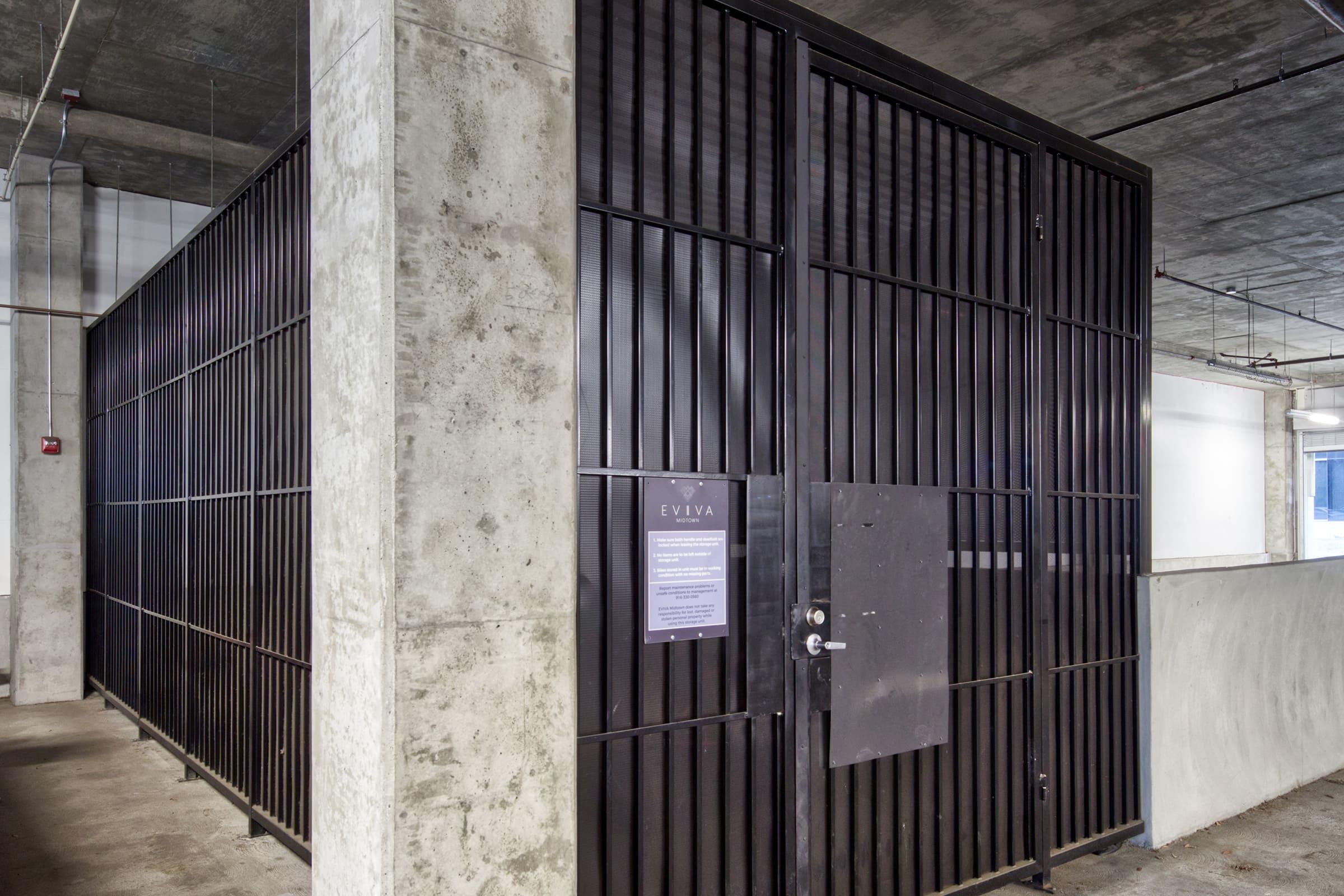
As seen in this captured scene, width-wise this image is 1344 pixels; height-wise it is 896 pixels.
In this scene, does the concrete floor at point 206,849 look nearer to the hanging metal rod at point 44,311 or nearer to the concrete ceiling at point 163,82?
the hanging metal rod at point 44,311

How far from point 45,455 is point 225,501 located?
5571 millimetres

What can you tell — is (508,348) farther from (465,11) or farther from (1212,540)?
(1212,540)

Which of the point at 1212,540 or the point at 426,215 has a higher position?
the point at 426,215

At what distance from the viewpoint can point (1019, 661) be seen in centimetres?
511

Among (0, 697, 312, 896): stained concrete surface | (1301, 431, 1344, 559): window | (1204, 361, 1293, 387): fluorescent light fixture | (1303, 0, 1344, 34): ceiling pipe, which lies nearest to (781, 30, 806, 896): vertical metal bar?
(1303, 0, 1344, 34): ceiling pipe

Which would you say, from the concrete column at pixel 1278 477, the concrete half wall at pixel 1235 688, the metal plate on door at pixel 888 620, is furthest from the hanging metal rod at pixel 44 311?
the concrete column at pixel 1278 477

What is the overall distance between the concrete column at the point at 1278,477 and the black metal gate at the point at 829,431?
22.4 meters

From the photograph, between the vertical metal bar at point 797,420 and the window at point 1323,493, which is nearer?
the vertical metal bar at point 797,420

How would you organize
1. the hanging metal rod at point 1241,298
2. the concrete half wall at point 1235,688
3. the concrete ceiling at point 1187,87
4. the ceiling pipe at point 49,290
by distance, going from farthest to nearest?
the hanging metal rod at point 1241,298 → the ceiling pipe at point 49,290 → the concrete ceiling at point 1187,87 → the concrete half wall at point 1235,688

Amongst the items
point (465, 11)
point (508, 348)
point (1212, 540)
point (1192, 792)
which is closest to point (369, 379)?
point (508, 348)

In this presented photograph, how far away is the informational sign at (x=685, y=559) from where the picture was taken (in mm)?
3619

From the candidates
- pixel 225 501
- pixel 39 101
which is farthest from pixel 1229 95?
pixel 39 101

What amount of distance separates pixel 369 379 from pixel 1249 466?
26560 millimetres

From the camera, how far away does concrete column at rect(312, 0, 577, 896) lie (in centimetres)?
275
